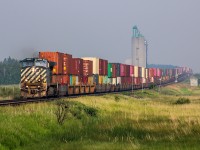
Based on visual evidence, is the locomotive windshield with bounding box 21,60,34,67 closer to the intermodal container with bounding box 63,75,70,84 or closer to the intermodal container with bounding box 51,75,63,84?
the intermodal container with bounding box 51,75,63,84

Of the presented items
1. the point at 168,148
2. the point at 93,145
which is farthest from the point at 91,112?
the point at 168,148

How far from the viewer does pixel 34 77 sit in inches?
1511

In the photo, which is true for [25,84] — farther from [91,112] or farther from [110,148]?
[110,148]

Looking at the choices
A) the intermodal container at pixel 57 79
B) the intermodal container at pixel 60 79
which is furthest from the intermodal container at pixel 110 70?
the intermodal container at pixel 57 79

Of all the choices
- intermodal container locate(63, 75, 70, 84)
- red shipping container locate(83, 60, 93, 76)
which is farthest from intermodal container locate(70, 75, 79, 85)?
red shipping container locate(83, 60, 93, 76)

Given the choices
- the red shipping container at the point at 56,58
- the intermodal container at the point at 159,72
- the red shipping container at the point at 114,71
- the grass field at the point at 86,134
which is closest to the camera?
the grass field at the point at 86,134

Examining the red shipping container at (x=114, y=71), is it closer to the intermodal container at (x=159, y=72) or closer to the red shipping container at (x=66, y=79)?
the red shipping container at (x=66, y=79)

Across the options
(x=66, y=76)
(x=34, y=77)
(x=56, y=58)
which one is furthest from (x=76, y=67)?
(x=34, y=77)

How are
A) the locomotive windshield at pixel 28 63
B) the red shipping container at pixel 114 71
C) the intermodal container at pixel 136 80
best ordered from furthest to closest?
the intermodal container at pixel 136 80 < the red shipping container at pixel 114 71 < the locomotive windshield at pixel 28 63

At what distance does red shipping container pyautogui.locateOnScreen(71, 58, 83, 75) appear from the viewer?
4879 cm

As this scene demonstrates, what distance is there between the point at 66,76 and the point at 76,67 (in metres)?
4.94

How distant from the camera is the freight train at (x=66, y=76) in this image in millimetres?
37812

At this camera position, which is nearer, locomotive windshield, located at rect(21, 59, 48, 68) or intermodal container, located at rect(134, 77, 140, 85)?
locomotive windshield, located at rect(21, 59, 48, 68)

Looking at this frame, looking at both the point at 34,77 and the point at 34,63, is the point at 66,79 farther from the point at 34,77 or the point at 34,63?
the point at 34,77
